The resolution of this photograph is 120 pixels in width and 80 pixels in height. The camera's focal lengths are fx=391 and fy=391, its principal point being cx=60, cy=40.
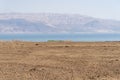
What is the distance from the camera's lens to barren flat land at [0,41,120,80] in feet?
65.6

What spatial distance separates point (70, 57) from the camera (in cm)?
2736

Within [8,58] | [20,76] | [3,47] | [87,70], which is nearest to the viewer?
[20,76]

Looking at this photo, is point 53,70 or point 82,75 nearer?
point 82,75

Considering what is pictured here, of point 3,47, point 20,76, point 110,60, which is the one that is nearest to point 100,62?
point 110,60

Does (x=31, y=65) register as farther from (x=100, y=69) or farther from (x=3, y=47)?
(x=3, y=47)

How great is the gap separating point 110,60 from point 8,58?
7171 millimetres

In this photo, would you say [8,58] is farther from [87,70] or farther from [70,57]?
[87,70]

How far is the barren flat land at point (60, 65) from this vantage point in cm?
1998

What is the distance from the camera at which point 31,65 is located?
23.7 m

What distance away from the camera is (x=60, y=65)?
77.2 feet

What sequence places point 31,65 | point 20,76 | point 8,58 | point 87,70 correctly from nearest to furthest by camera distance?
point 20,76, point 87,70, point 31,65, point 8,58

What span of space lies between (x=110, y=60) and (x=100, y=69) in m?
3.64

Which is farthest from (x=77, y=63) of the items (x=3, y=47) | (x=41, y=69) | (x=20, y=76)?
(x=3, y=47)

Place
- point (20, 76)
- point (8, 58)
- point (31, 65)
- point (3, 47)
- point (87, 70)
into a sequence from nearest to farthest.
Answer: point (20, 76) < point (87, 70) < point (31, 65) < point (8, 58) < point (3, 47)
